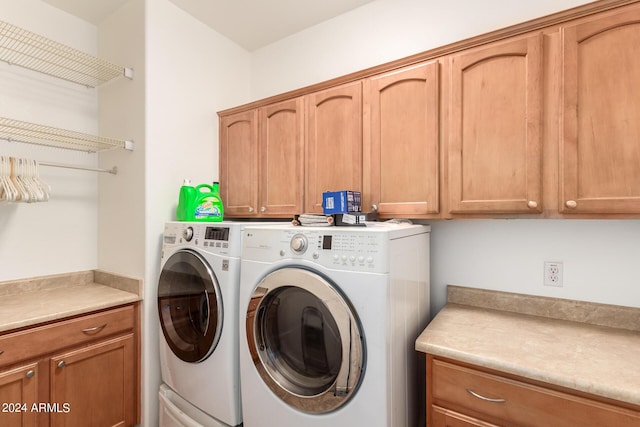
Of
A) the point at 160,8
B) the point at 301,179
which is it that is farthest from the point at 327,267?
the point at 160,8

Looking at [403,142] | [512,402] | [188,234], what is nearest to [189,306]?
[188,234]

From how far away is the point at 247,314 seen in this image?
144cm

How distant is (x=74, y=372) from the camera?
1.65m

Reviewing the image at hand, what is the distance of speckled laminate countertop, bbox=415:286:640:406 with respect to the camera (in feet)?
3.17

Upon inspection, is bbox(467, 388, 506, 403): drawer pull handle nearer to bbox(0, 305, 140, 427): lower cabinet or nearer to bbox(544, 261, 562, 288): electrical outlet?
bbox(544, 261, 562, 288): electrical outlet

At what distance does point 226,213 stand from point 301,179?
2.42ft

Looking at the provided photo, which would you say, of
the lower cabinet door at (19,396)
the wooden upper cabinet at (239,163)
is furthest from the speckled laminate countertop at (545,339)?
the lower cabinet door at (19,396)

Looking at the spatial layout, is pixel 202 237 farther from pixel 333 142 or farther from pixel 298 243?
pixel 333 142

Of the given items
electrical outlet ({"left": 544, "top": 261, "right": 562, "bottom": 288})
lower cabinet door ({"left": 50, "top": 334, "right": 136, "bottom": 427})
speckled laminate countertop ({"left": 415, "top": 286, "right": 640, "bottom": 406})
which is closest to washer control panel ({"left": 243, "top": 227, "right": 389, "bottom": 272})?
speckled laminate countertop ({"left": 415, "top": 286, "right": 640, "bottom": 406})

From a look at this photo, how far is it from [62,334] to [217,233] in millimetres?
930

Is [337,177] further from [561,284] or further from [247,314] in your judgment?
[561,284]

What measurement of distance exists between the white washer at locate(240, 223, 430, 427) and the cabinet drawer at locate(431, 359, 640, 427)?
0.59 ft

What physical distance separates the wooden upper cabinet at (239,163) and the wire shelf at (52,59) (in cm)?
72

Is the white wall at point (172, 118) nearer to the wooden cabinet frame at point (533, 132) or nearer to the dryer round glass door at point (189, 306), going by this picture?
the dryer round glass door at point (189, 306)
